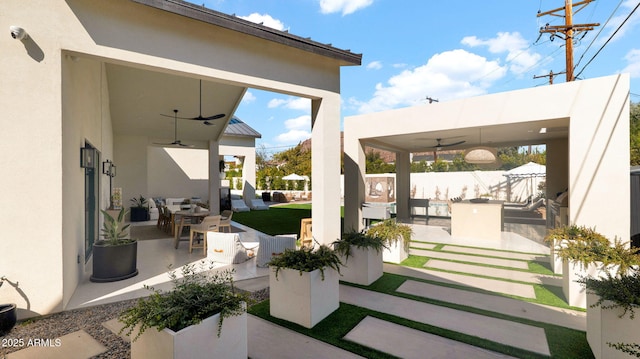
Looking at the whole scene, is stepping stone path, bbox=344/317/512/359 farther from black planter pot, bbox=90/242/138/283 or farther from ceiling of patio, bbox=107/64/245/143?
ceiling of patio, bbox=107/64/245/143

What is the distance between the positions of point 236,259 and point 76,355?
3434mm

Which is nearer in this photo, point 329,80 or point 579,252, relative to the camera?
point 579,252

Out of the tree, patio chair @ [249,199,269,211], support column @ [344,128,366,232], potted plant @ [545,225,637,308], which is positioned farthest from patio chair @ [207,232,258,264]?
the tree

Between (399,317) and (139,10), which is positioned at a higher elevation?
(139,10)

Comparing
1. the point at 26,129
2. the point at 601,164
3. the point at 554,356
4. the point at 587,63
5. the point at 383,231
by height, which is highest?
the point at 587,63

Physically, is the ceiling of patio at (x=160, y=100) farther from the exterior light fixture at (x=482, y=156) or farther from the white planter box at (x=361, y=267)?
the exterior light fixture at (x=482, y=156)

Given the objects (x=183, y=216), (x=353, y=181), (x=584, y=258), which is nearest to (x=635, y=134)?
(x=353, y=181)

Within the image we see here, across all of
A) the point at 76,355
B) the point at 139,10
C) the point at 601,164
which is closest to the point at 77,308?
the point at 76,355

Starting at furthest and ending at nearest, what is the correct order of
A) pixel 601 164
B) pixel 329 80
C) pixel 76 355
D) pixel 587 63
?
pixel 587 63 → pixel 329 80 → pixel 601 164 → pixel 76 355

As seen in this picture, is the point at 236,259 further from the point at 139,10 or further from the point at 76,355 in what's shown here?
the point at 139,10

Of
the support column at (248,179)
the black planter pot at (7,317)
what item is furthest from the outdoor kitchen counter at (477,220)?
the support column at (248,179)

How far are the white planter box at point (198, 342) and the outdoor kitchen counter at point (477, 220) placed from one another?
845 centimetres

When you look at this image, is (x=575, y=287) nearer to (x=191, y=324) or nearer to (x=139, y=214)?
(x=191, y=324)

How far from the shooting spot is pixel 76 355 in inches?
113
